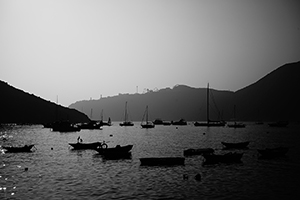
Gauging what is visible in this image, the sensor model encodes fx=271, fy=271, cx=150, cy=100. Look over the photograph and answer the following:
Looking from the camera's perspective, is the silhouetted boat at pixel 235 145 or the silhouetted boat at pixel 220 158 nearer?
the silhouetted boat at pixel 220 158

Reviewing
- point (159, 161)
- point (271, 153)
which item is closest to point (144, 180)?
point (159, 161)

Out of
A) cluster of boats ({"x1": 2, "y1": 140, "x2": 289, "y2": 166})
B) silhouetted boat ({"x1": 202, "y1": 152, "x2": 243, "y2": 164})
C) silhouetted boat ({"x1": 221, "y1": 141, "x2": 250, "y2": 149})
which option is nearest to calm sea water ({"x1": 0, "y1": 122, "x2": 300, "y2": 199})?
silhouetted boat ({"x1": 202, "y1": 152, "x2": 243, "y2": 164})

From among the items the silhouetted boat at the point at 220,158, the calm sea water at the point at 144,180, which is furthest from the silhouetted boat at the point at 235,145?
the silhouetted boat at the point at 220,158

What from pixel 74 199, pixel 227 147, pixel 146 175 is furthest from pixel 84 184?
pixel 227 147

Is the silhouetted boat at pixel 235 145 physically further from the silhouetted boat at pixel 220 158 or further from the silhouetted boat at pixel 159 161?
the silhouetted boat at pixel 159 161

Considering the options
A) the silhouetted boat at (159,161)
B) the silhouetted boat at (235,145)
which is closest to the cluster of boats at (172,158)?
the silhouetted boat at (159,161)

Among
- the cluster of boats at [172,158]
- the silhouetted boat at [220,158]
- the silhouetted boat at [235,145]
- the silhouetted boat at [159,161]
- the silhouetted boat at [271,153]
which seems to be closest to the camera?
the silhouetted boat at [159,161]

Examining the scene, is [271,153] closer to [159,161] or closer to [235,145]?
[235,145]

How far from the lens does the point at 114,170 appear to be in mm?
39625

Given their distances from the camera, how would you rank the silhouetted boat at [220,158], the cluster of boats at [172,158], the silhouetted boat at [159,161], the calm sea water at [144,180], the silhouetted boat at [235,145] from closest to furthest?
the calm sea water at [144,180]
the silhouetted boat at [159,161]
the cluster of boats at [172,158]
the silhouetted boat at [220,158]
the silhouetted boat at [235,145]

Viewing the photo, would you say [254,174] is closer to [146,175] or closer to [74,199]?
[146,175]

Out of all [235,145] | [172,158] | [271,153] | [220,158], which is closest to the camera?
[172,158]

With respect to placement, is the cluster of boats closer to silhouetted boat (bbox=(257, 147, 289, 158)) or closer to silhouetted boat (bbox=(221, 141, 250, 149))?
silhouetted boat (bbox=(257, 147, 289, 158))

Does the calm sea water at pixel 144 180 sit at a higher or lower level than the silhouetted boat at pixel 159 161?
lower
